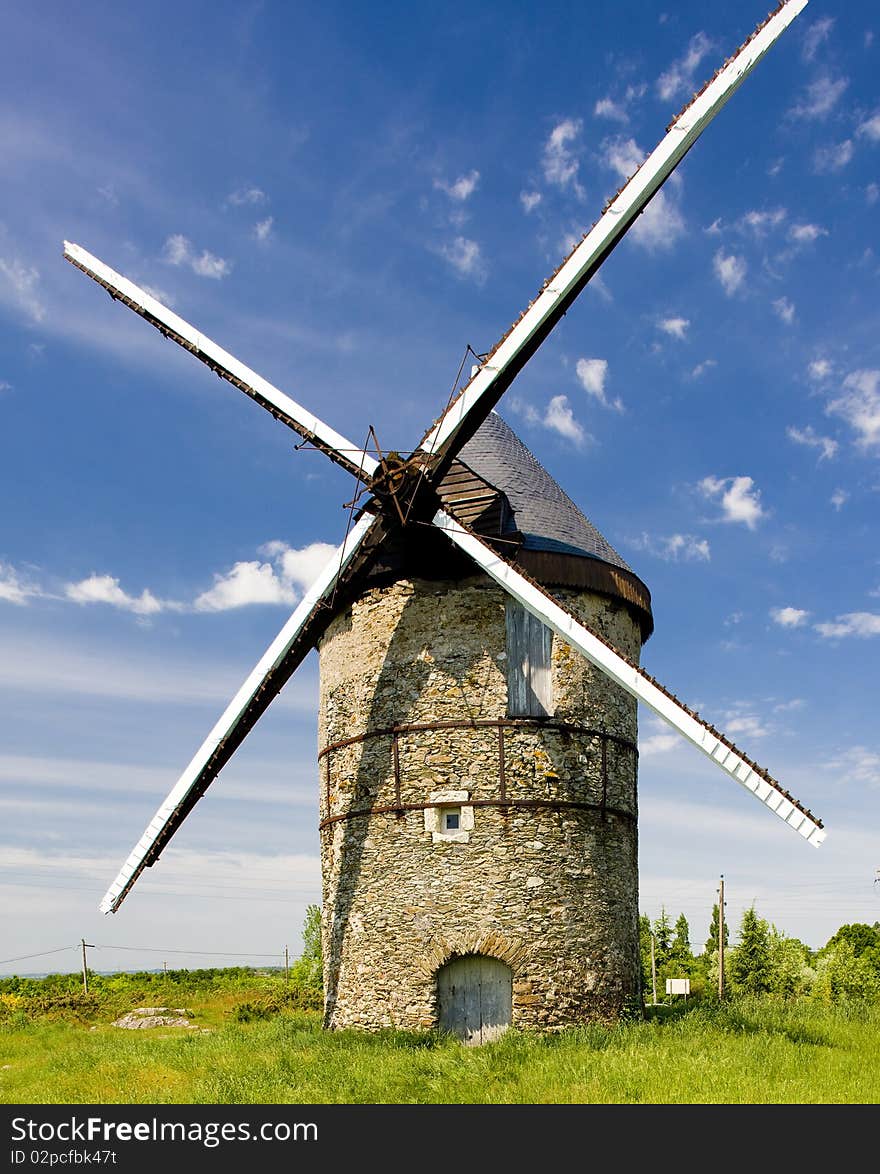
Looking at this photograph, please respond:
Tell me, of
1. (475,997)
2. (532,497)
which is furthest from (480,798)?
(532,497)

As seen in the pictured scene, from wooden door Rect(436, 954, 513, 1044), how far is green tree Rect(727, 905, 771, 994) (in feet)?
87.3

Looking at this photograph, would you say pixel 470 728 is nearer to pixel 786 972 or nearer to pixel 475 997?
pixel 475 997

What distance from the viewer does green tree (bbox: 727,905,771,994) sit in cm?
3647

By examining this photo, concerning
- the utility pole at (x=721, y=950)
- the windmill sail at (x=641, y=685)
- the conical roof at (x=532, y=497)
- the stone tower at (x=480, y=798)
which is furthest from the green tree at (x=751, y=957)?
the windmill sail at (x=641, y=685)

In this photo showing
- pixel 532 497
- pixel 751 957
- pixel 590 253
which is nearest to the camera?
pixel 590 253

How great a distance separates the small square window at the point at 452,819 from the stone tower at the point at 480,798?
0.8 inches

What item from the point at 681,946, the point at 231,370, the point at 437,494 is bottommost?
the point at 681,946

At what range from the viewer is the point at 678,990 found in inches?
969

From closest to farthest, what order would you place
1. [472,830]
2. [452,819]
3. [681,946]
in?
[472,830] < [452,819] < [681,946]

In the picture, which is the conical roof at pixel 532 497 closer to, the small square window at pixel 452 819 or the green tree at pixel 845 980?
the small square window at pixel 452 819

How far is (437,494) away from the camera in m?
13.6

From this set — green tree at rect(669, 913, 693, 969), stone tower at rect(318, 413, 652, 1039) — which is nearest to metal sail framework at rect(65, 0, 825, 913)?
stone tower at rect(318, 413, 652, 1039)

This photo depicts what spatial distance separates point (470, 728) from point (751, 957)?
92.0ft
